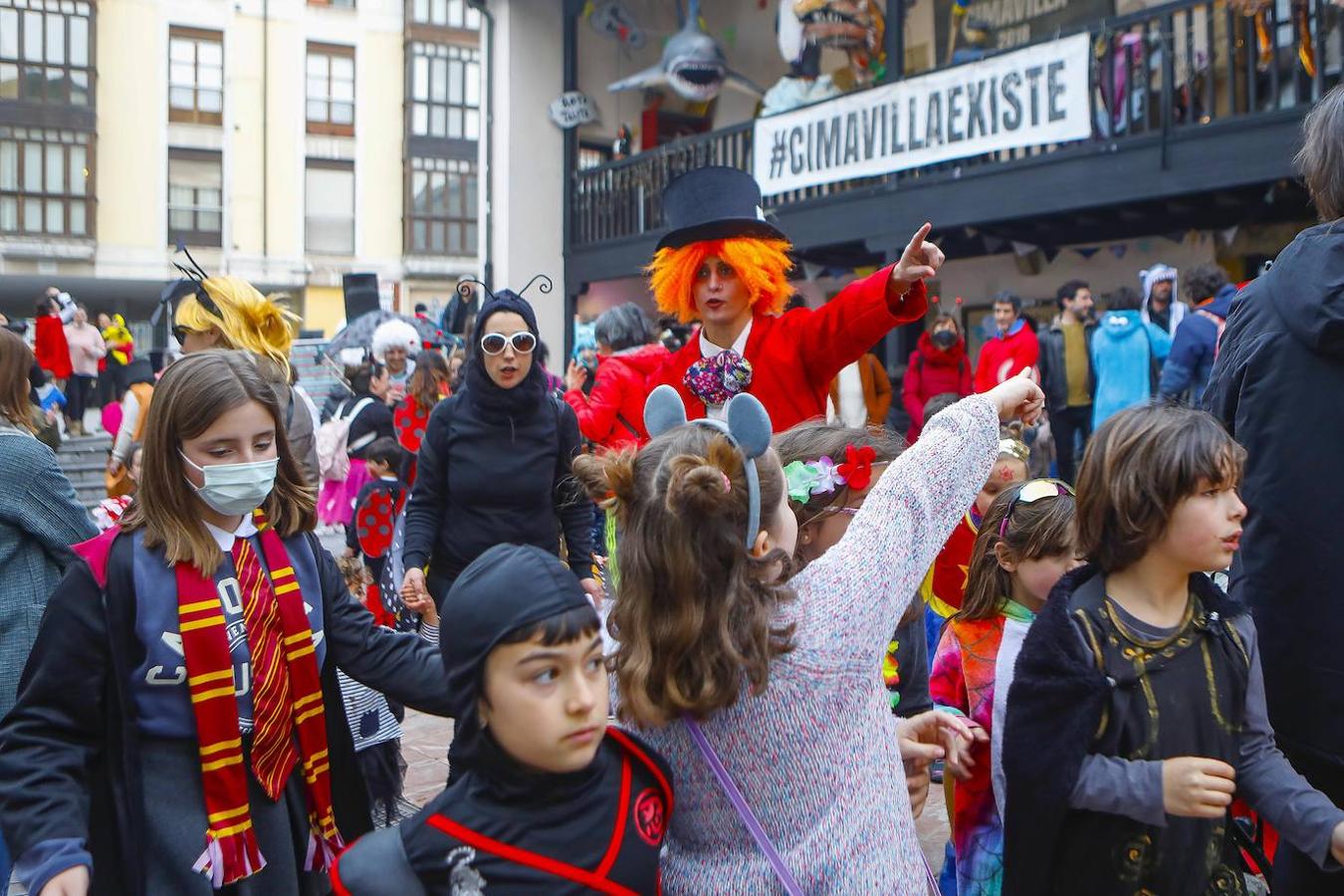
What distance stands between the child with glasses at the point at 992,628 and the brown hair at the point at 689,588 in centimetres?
103

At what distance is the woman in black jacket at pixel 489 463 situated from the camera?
167 inches

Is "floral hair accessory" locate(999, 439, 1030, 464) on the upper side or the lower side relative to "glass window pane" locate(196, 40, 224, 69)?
lower

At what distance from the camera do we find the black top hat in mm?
3586

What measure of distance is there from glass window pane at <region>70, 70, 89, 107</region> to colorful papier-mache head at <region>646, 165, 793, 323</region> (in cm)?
3209

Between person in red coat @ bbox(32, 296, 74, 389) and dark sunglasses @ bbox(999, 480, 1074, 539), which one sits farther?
person in red coat @ bbox(32, 296, 74, 389)

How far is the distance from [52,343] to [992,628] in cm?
1691

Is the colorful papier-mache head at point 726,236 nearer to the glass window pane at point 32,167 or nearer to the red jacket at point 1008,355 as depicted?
the red jacket at point 1008,355

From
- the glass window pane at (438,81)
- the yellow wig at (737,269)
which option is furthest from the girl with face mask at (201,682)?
the glass window pane at (438,81)

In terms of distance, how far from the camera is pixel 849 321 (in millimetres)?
3207

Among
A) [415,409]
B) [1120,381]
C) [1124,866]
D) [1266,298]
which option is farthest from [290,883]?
[1120,381]

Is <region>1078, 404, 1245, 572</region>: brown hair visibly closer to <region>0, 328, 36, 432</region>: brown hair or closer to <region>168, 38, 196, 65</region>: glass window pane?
<region>0, 328, 36, 432</region>: brown hair

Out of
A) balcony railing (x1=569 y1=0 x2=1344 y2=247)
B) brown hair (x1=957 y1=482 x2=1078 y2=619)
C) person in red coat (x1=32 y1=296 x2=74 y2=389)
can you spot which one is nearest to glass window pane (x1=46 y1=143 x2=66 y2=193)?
person in red coat (x1=32 y1=296 x2=74 y2=389)

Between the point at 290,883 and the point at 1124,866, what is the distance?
5.15 feet

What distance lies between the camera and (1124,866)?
212 cm
